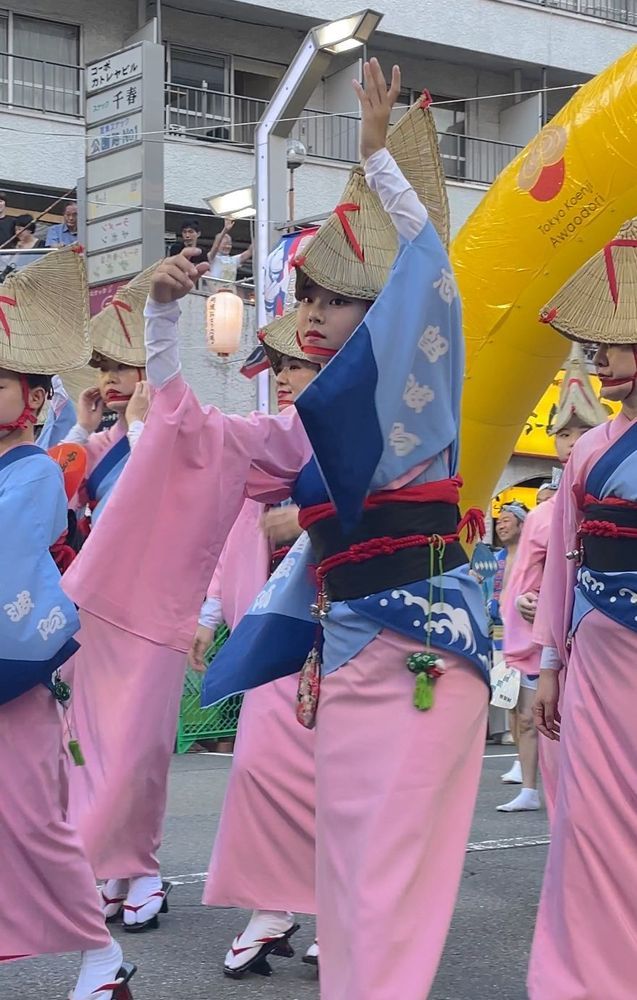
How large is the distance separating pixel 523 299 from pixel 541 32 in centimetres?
1513

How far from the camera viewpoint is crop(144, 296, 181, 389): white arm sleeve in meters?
3.36

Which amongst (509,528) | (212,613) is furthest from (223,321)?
(212,613)

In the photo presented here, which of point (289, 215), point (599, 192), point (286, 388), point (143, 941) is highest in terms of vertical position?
point (289, 215)

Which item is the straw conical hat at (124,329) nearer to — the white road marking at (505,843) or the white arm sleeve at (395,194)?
the white arm sleeve at (395,194)

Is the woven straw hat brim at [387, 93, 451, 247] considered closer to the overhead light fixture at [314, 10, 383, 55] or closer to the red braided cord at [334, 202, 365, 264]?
the red braided cord at [334, 202, 365, 264]

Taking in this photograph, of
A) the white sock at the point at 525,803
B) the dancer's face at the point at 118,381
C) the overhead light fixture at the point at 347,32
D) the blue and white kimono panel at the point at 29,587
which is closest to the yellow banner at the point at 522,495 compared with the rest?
the overhead light fixture at the point at 347,32

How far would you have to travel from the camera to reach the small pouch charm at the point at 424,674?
3029mm

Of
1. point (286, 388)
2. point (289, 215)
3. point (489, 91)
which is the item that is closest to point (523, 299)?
point (286, 388)

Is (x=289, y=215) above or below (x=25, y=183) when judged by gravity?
below

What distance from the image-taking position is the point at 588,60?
20.8 meters

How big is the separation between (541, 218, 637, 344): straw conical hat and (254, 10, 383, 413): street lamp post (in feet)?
22.9

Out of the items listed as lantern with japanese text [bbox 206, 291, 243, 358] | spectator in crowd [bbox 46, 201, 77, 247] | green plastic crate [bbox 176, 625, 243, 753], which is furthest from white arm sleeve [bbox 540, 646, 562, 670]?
spectator in crowd [bbox 46, 201, 77, 247]

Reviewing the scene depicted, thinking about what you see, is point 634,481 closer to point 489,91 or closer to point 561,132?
point 561,132

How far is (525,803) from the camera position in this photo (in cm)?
770
